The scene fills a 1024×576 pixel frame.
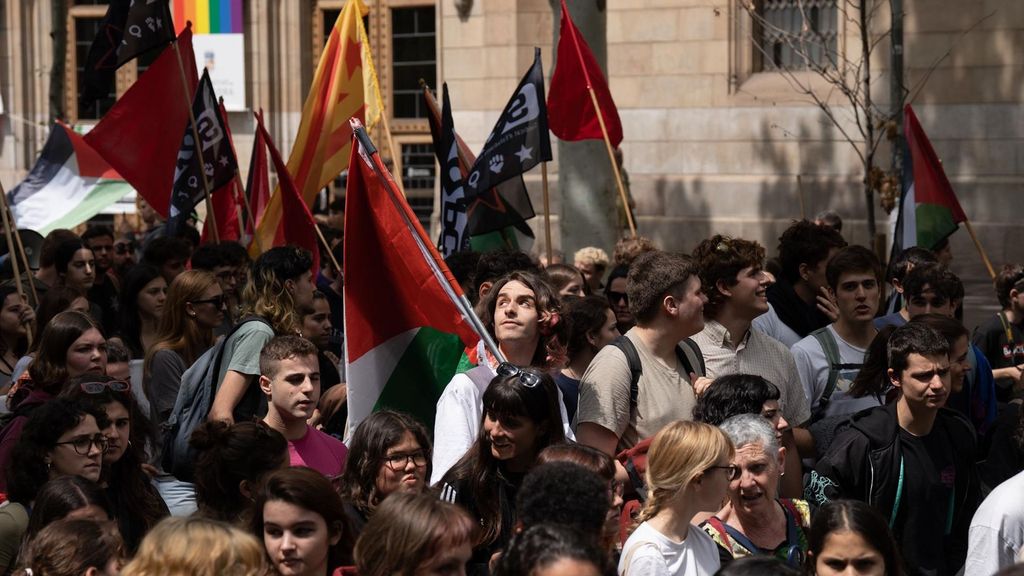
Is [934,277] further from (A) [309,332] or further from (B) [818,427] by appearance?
(A) [309,332]

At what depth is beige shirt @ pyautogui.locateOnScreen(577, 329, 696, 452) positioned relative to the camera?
19.7 feet

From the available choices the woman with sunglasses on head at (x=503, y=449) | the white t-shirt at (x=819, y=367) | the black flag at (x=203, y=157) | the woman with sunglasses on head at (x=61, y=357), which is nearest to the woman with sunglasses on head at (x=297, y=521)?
the woman with sunglasses on head at (x=503, y=449)

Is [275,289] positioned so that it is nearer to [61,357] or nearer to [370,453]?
[61,357]

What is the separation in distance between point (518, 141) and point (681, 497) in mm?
5513

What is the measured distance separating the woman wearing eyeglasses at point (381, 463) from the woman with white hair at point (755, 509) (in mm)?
976

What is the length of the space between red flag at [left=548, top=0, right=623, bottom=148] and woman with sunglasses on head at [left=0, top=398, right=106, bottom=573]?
592cm

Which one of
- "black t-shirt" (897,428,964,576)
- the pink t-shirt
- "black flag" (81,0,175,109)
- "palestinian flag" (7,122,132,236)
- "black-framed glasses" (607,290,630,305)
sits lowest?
"black t-shirt" (897,428,964,576)

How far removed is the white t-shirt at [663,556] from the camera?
482cm

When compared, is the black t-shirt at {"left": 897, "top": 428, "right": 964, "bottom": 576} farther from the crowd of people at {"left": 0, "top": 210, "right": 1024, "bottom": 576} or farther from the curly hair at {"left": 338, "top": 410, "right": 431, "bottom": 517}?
the curly hair at {"left": 338, "top": 410, "right": 431, "bottom": 517}

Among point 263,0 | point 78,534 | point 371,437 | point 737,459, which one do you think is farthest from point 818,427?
point 263,0

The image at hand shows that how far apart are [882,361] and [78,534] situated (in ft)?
11.4

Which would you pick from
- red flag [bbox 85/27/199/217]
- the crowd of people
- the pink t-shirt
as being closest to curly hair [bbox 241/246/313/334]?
the crowd of people

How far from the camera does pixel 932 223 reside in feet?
36.5

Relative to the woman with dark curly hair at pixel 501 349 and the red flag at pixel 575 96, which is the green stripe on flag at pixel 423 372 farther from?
the red flag at pixel 575 96
